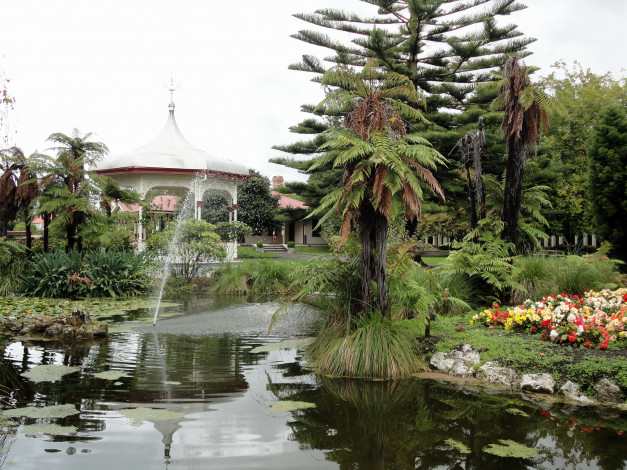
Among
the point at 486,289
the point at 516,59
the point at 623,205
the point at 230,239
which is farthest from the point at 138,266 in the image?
the point at 623,205

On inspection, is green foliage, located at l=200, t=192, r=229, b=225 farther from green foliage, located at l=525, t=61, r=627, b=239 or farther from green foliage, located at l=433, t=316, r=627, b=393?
green foliage, located at l=433, t=316, r=627, b=393

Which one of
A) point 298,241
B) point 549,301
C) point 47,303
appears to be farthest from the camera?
point 298,241

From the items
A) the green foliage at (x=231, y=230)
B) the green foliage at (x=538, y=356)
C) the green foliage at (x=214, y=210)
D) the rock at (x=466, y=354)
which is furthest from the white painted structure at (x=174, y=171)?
the rock at (x=466, y=354)

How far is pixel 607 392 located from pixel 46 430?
4.32 m

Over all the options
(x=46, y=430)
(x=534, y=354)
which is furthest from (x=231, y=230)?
(x=46, y=430)

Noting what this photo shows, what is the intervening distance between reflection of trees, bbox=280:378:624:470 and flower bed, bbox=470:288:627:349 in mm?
1182

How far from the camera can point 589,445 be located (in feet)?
11.3

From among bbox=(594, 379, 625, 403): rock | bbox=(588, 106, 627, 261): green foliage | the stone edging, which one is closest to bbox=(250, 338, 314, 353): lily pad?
the stone edging

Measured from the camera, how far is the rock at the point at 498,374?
4.81 m

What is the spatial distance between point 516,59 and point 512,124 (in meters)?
1.00

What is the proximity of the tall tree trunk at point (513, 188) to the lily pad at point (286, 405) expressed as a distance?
4928 millimetres

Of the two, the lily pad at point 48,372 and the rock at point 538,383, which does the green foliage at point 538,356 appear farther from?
the lily pad at point 48,372

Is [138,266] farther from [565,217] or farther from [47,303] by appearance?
[565,217]

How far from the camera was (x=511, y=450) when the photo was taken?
3369 mm
